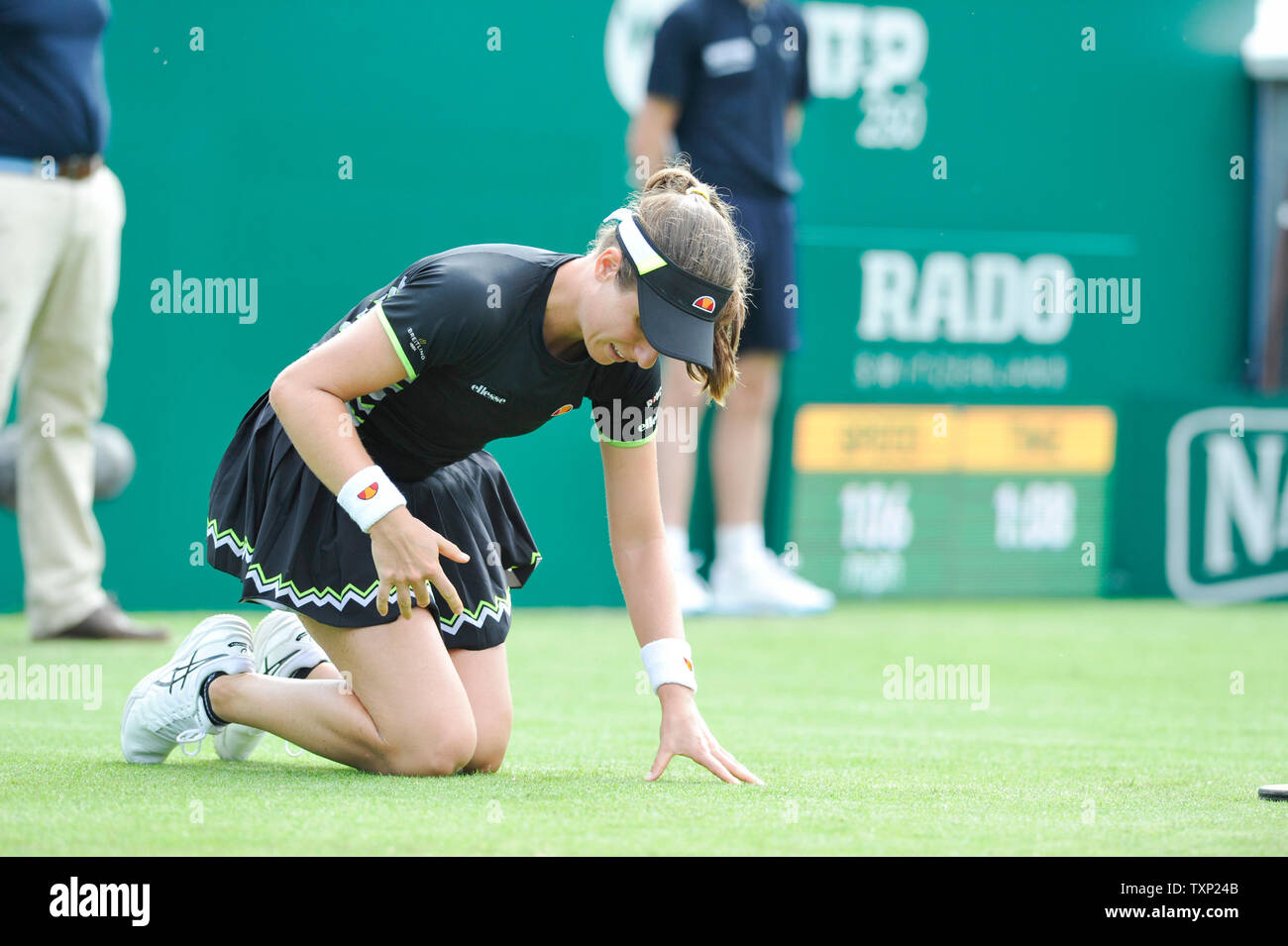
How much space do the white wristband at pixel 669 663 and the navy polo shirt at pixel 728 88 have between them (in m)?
3.09

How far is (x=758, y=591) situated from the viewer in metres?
5.71

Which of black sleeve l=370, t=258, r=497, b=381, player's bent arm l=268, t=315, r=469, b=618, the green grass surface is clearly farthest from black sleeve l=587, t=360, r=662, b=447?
the green grass surface

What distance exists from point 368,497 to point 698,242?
0.61m

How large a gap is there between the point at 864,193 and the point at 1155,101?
142 cm

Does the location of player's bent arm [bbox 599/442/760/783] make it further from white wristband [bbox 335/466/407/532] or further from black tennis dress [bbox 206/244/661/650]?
white wristband [bbox 335/466/407/532]

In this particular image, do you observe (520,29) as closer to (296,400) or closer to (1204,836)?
(296,400)

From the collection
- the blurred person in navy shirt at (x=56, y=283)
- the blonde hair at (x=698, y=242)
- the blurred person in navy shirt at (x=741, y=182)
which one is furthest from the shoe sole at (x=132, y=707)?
the blurred person in navy shirt at (x=741, y=182)

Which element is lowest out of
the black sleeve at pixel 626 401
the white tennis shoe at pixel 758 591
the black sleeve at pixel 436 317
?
the white tennis shoe at pixel 758 591

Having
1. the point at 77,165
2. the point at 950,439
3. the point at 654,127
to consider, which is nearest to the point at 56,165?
the point at 77,165

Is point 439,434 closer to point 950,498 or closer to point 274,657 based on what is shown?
point 274,657

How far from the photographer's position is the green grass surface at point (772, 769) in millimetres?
2111

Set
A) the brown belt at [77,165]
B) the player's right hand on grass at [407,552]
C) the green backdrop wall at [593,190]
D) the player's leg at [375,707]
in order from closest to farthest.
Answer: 1. the player's right hand on grass at [407,552]
2. the player's leg at [375,707]
3. the brown belt at [77,165]
4. the green backdrop wall at [593,190]

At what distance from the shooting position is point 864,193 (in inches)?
255

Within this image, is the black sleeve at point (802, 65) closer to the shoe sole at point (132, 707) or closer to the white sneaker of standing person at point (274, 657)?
the white sneaker of standing person at point (274, 657)
